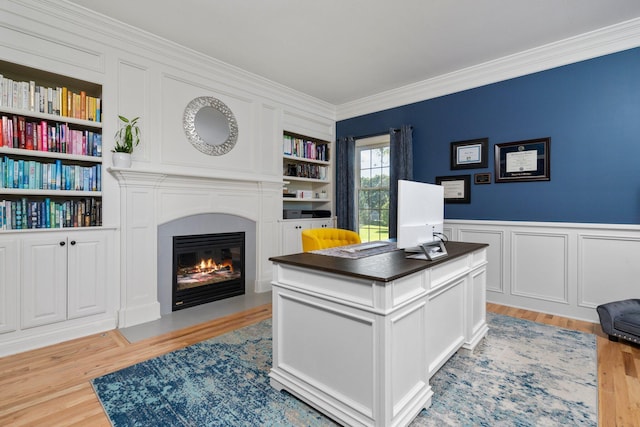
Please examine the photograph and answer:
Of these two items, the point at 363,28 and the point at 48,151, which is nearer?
the point at 48,151

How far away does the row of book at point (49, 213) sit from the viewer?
2.47 meters

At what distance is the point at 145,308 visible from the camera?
10.2 feet

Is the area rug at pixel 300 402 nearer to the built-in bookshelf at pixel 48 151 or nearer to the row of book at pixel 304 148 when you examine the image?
the built-in bookshelf at pixel 48 151

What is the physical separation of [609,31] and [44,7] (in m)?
5.05

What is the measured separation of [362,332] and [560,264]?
2968 mm

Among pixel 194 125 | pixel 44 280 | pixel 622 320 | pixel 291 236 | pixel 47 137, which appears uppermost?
pixel 194 125

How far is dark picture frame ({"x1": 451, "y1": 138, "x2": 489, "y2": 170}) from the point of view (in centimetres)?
379

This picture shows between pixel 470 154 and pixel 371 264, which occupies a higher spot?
pixel 470 154

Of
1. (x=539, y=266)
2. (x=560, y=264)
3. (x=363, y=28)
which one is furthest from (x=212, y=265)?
(x=560, y=264)

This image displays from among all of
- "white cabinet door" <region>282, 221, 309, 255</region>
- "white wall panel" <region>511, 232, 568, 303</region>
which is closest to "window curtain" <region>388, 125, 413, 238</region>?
"white cabinet door" <region>282, 221, 309, 255</region>

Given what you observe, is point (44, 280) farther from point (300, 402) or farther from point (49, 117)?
point (300, 402)

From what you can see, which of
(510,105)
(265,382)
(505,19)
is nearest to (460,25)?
(505,19)

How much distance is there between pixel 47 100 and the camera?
262 centimetres

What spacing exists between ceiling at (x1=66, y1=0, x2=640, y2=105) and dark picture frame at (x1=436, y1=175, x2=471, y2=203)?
1.36m
